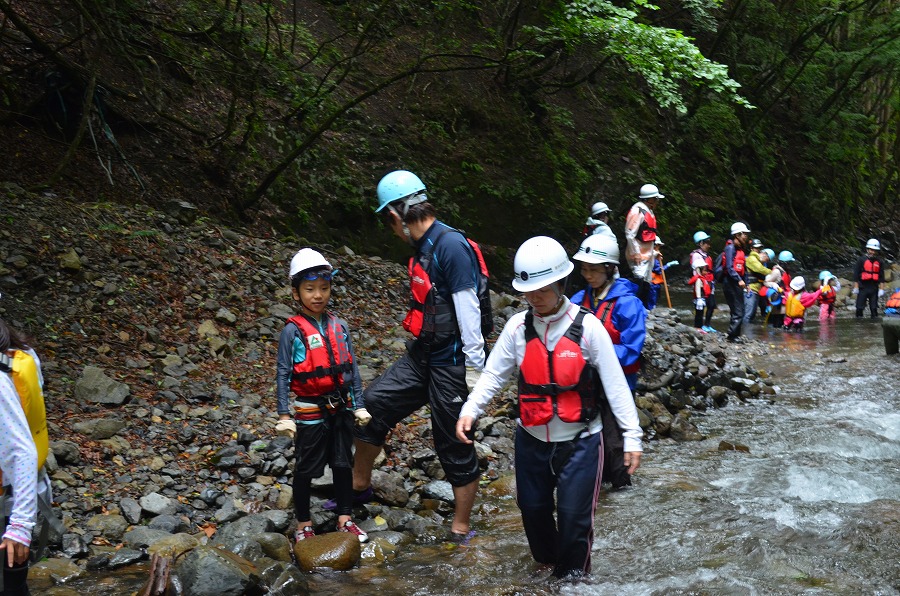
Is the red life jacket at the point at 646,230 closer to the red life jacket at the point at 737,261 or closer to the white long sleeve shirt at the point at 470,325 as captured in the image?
the red life jacket at the point at 737,261

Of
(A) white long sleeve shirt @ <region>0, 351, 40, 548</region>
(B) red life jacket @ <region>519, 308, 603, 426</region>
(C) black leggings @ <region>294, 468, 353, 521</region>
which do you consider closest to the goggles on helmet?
(C) black leggings @ <region>294, 468, 353, 521</region>

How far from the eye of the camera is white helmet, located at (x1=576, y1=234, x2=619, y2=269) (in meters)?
5.29

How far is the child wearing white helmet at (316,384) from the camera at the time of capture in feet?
16.1

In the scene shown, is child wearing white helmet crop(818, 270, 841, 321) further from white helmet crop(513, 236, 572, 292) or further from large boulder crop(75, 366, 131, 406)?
white helmet crop(513, 236, 572, 292)

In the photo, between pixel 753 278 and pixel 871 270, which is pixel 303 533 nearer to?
pixel 753 278

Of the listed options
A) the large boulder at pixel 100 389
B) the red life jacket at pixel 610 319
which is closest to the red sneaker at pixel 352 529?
the red life jacket at pixel 610 319

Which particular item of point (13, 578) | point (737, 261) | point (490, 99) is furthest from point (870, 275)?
point (13, 578)

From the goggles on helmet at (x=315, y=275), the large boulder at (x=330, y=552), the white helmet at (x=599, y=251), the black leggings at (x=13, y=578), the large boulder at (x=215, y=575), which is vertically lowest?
the large boulder at (x=330, y=552)

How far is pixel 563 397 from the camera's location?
4.03 metres

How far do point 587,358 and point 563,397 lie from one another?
235 mm

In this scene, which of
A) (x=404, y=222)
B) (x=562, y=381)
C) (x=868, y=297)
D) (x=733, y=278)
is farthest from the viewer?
(x=868, y=297)

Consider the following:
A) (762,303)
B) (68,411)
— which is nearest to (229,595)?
(68,411)

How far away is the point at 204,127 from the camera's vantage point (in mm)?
12992

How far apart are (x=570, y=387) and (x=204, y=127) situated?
34.9 ft
